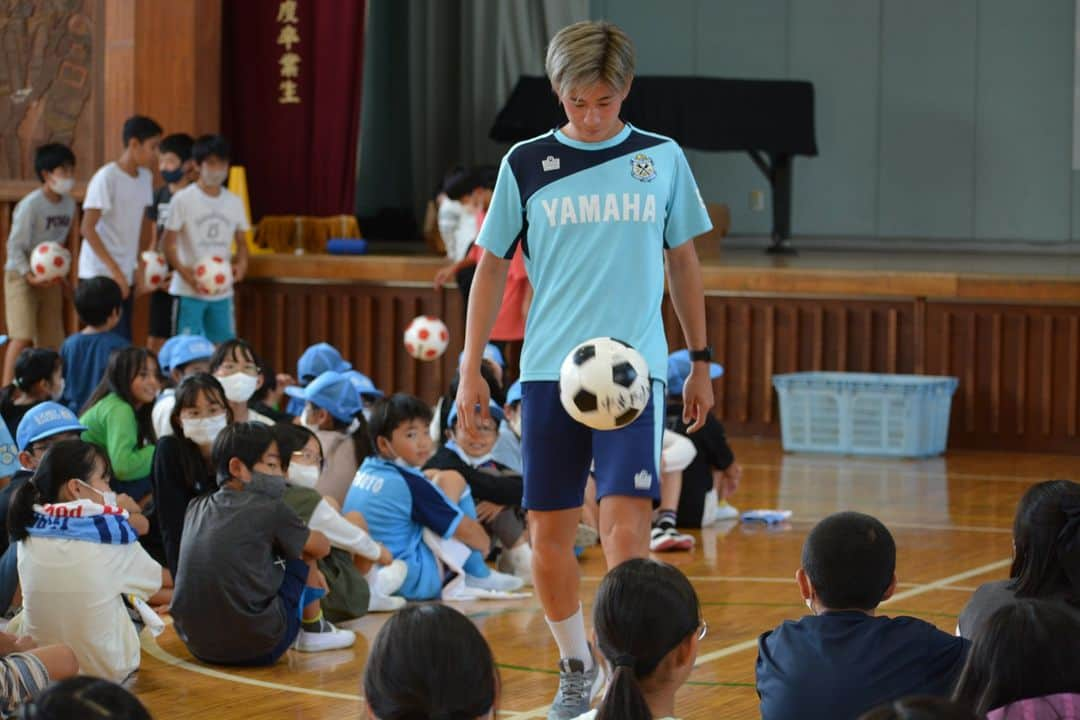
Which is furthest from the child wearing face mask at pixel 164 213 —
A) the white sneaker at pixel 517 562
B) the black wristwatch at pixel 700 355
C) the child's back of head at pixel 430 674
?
the child's back of head at pixel 430 674

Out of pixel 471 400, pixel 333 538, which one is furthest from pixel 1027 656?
pixel 333 538

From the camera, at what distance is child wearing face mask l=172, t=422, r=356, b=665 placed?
15.4 ft

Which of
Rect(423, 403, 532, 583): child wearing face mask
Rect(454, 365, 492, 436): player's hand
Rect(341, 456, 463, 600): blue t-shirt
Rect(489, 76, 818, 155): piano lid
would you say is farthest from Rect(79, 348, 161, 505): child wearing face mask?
Rect(489, 76, 818, 155): piano lid

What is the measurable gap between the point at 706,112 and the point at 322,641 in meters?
7.95

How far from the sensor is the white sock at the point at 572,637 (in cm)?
404

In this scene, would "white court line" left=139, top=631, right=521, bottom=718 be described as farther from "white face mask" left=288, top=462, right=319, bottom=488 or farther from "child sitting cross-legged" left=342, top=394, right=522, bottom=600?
"child sitting cross-legged" left=342, top=394, right=522, bottom=600

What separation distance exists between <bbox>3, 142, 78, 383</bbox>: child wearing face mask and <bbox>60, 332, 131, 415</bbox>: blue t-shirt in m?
2.10

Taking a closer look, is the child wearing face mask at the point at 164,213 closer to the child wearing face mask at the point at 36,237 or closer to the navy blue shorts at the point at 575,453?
the child wearing face mask at the point at 36,237

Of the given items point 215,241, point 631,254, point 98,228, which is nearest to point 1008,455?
point 215,241

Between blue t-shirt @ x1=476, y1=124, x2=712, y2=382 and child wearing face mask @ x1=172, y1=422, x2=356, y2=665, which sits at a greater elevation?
blue t-shirt @ x1=476, y1=124, x2=712, y2=382

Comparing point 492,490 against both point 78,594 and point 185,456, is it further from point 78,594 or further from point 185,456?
point 78,594

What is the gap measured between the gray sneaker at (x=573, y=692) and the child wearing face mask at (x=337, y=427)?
6.71ft

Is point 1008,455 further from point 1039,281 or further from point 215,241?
point 215,241

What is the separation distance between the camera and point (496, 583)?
19.4ft
